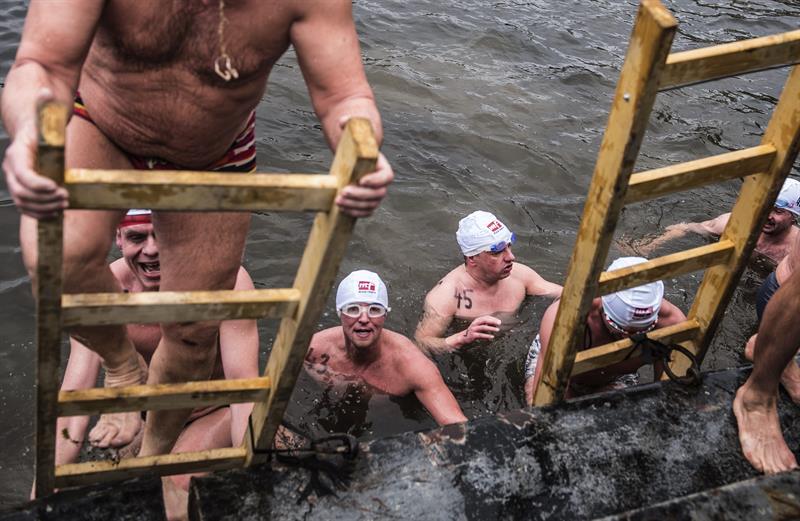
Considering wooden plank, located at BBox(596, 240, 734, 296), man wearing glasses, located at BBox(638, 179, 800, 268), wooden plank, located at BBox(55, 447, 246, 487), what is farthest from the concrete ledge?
man wearing glasses, located at BBox(638, 179, 800, 268)

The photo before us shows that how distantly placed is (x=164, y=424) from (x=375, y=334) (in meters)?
2.52

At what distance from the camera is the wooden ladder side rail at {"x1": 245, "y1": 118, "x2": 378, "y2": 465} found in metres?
2.45

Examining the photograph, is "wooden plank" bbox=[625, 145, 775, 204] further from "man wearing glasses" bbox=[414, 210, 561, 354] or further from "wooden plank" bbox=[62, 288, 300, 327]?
"man wearing glasses" bbox=[414, 210, 561, 354]

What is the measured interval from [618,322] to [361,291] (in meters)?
1.76

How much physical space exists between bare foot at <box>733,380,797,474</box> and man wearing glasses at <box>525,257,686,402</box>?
5.96 ft

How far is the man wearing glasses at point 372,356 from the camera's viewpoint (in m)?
6.31

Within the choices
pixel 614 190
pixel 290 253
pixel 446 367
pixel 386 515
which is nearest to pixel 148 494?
pixel 386 515

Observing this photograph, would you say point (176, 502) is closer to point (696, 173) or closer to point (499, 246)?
point (696, 173)

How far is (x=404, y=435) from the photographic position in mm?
3402

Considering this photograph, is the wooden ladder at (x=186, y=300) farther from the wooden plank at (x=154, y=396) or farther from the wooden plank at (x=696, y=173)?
the wooden plank at (x=696, y=173)

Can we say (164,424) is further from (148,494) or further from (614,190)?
(614,190)

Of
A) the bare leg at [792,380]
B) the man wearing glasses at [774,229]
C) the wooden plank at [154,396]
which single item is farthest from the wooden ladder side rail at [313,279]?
the man wearing glasses at [774,229]

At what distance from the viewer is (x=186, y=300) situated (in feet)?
8.77

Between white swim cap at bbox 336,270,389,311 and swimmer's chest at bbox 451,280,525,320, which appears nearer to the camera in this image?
white swim cap at bbox 336,270,389,311
